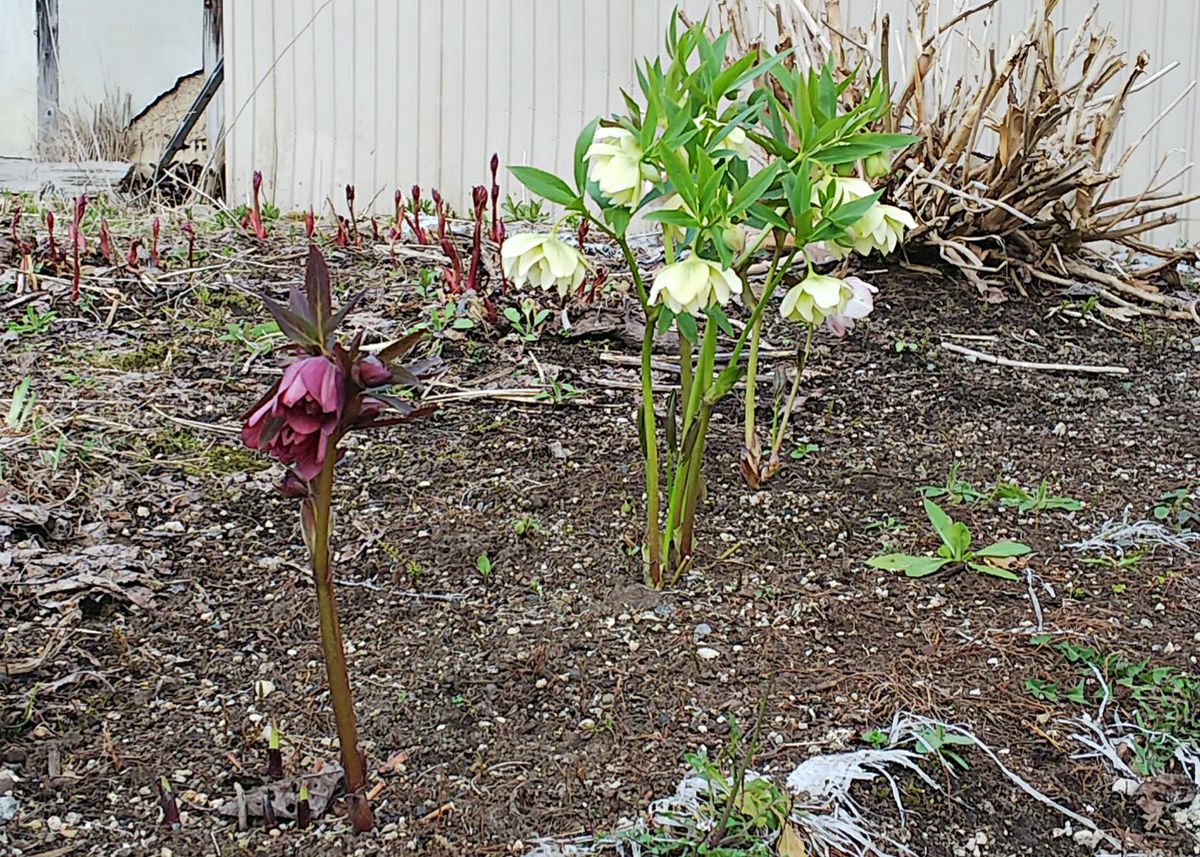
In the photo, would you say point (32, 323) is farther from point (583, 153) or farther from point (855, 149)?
point (855, 149)

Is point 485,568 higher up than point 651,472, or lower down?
lower down

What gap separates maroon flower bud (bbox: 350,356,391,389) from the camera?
1089 millimetres

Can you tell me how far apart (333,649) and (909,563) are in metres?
0.93

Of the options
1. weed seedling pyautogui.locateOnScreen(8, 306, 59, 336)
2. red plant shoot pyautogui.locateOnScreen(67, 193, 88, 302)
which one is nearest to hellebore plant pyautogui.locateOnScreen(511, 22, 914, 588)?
weed seedling pyautogui.locateOnScreen(8, 306, 59, 336)

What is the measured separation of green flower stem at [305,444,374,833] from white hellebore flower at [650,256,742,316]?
1.49 ft

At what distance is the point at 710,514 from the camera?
6.56 ft

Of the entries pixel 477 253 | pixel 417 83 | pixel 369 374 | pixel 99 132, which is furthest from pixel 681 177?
pixel 99 132

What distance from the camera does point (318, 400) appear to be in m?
1.05

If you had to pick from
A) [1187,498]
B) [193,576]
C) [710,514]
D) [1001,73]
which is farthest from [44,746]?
[1001,73]

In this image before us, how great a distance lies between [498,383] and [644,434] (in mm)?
820

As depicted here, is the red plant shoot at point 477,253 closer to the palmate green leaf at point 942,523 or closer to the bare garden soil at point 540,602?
the bare garden soil at point 540,602

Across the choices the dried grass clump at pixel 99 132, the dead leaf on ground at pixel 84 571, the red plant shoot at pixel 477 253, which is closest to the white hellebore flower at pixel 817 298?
the dead leaf on ground at pixel 84 571

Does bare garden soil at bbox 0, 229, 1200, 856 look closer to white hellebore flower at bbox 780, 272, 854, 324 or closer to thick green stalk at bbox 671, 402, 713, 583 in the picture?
thick green stalk at bbox 671, 402, 713, 583

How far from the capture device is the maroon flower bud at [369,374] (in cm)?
109
